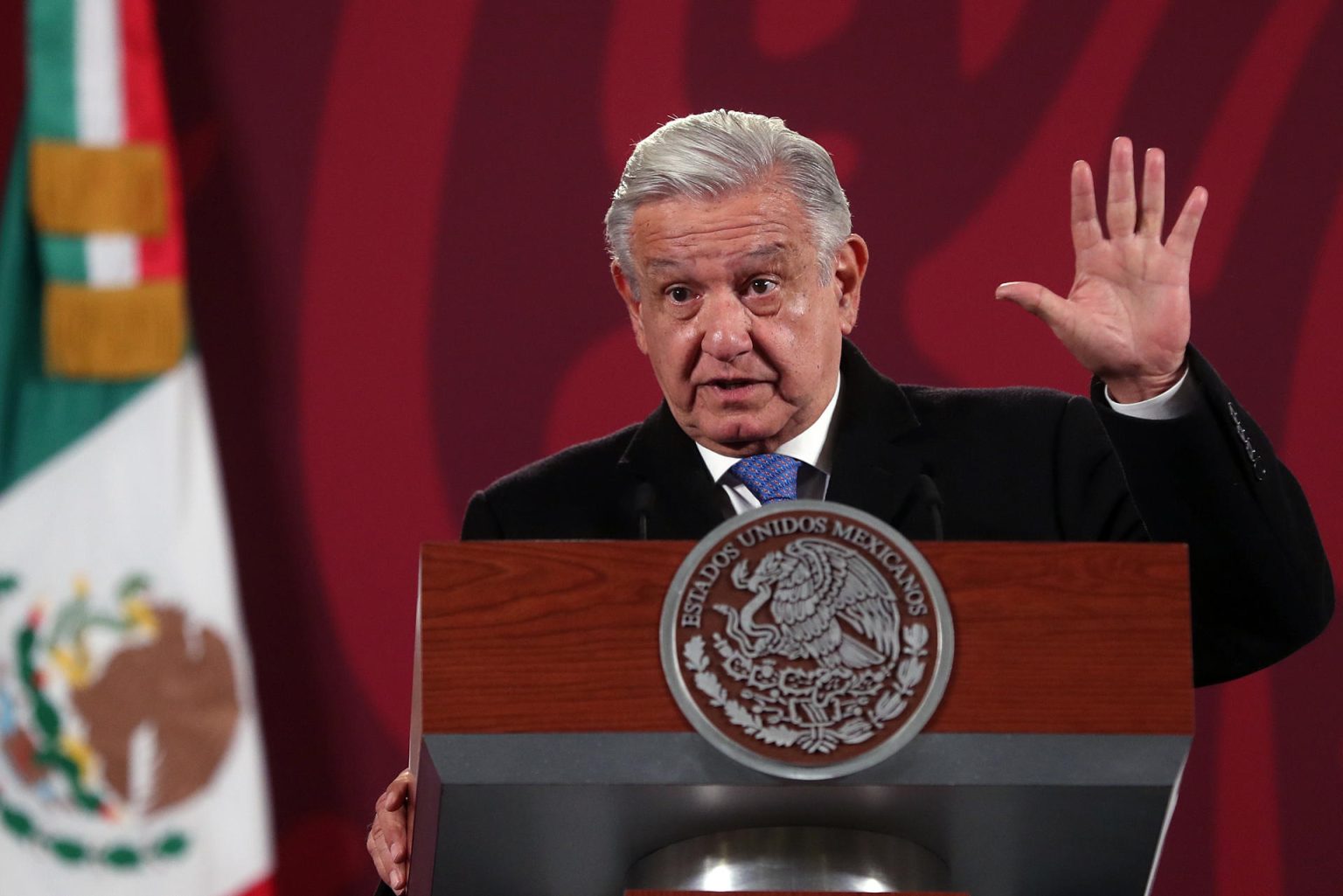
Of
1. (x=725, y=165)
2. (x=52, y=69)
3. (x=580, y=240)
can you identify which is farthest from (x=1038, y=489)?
(x=52, y=69)

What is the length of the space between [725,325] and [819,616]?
780 mm

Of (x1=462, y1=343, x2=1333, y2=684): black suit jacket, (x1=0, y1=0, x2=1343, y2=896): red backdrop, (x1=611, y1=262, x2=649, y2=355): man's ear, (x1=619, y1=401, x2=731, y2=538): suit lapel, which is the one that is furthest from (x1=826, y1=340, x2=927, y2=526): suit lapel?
(x1=0, y1=0, x2=1343, y2=896): red backdrop

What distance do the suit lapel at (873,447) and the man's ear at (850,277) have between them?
4cm

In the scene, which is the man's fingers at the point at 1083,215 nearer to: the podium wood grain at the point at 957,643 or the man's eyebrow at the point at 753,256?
the man's eyebrow at the point at 753,256

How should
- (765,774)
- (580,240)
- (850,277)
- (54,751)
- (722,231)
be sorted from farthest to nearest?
(580,240), (54,751), (850,277), (722,231), (765,774)

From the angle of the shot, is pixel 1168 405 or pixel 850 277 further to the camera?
pixel 850 277

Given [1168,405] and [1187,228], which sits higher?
[1187,228]

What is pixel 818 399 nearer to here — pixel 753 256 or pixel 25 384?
pixel 753 256

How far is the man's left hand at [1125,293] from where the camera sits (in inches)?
62.7

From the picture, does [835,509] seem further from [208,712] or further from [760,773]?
[208,712]

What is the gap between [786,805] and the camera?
1206 millimetres

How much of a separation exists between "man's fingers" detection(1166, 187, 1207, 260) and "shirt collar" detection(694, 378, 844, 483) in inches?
19.2

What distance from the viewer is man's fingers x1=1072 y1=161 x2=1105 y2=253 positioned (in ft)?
5.61

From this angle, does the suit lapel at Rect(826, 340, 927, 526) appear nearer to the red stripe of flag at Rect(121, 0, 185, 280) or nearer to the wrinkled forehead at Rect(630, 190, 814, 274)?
the wrinkled forehead at Rect(630, 190, 814, 274)
